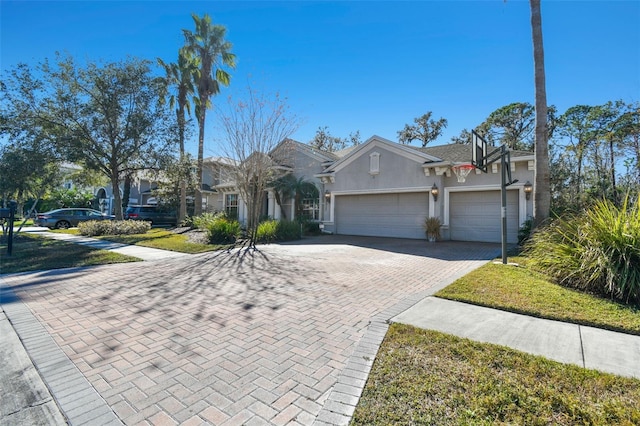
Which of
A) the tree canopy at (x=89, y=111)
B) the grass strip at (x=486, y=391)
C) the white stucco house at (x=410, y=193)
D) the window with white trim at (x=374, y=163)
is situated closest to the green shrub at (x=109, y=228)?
the tree canopy at (x=89, y=111)

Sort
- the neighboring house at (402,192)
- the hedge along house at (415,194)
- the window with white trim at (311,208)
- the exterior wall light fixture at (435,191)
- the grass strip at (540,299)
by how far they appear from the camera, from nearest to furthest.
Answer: the grass strip at (540,299)
the hedge along house at (415,194)
the neighboring house at (402,192)
the exterior wall light fixture at (435,191)
the window with white trim at (311,208)

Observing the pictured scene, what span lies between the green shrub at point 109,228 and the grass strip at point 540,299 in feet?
57.9

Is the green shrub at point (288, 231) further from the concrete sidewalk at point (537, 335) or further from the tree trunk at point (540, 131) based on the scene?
the concrete sidewalk at point (537, 335)

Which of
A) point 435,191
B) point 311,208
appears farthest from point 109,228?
point 435,191

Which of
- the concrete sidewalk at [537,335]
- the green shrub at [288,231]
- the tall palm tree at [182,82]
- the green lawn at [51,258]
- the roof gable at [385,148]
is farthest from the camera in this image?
the tall palm tree at [182,82]

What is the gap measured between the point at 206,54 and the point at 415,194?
18.0 m

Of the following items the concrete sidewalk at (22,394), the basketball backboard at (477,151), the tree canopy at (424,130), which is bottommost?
the concrete sidewalk at (22,394)

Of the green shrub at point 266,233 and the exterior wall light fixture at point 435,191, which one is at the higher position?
the exterior wall light fixture at point 435,191

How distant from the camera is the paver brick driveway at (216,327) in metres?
2.53

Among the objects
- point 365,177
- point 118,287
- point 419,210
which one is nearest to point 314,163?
point 365,177

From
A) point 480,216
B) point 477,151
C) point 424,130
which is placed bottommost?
point 480,216

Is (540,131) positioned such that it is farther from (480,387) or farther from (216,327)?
(216,327)

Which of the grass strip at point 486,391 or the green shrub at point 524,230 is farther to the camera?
the green shrub at point 524,230

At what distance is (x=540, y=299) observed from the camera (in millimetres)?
4953
